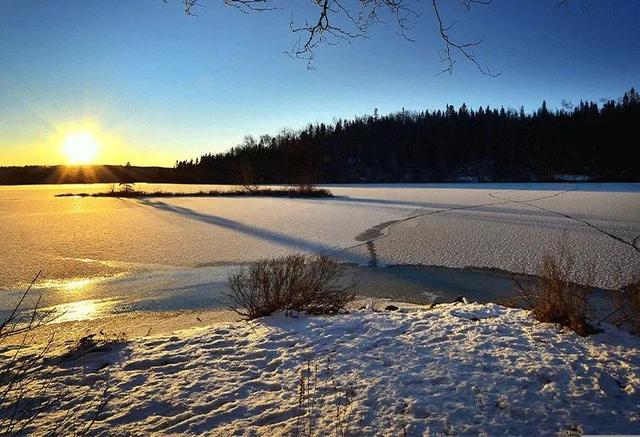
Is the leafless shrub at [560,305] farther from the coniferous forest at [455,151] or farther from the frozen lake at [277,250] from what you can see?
the coniferous forest at [455,151]

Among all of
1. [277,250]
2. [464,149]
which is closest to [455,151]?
[464,149]

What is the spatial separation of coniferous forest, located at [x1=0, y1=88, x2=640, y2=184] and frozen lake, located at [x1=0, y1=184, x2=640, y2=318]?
48.5 m

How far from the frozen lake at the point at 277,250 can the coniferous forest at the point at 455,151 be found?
48.5 m

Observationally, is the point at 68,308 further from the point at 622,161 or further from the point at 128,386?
the point at 622,161

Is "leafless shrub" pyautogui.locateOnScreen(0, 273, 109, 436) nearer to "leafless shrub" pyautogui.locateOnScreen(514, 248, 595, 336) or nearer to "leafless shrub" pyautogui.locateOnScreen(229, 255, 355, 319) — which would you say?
"leafless shrub" pyautogui.locateOnScreen(229, 255, 355, 319)

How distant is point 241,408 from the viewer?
3.25 meters

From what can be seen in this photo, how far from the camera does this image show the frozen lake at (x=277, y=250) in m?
7.68

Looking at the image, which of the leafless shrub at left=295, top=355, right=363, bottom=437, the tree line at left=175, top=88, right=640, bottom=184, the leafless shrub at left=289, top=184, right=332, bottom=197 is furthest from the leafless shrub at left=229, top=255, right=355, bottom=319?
the tree line at left=175, top=88, right=640, bottom=184

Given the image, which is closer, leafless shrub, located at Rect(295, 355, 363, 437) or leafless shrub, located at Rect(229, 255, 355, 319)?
leafless shrub, located at Rect(295, 355, 363, 437)

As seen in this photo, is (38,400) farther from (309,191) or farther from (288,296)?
(309,191)

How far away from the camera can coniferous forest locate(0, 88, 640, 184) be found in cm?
7231

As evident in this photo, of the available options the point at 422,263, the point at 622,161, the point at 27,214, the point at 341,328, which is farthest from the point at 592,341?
the point at 622,161

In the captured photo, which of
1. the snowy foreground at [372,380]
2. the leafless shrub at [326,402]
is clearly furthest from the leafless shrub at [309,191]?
the leafless shrub at [326,402]

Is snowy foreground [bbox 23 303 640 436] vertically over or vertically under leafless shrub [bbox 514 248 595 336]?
under
